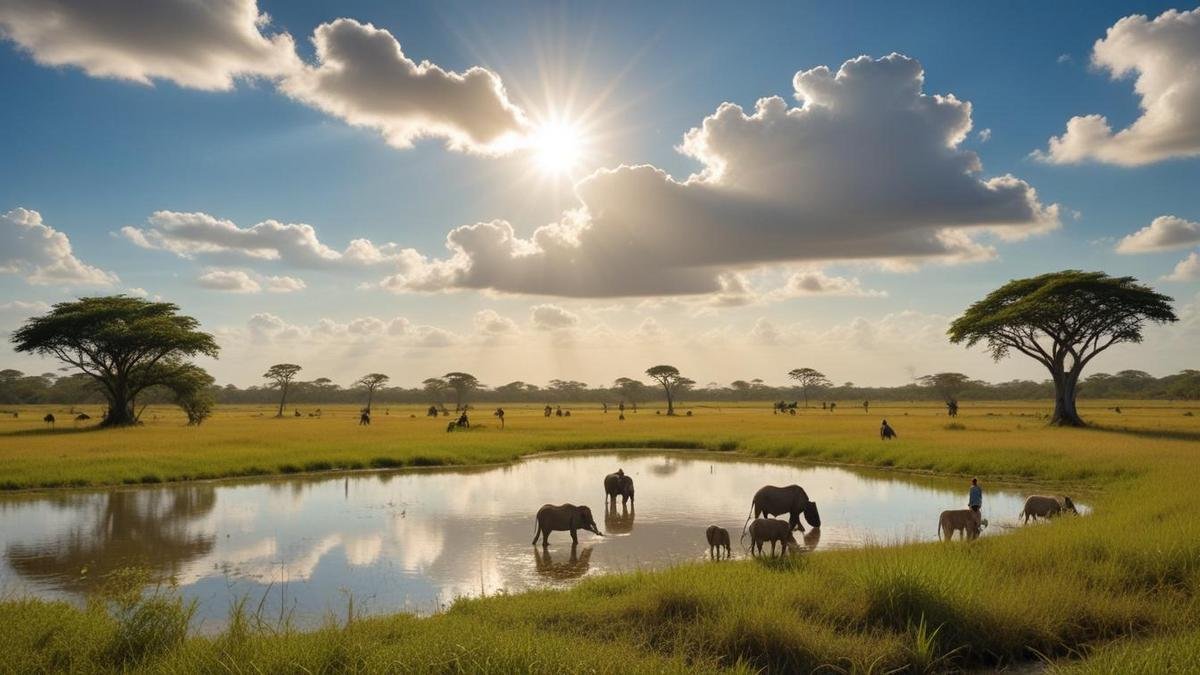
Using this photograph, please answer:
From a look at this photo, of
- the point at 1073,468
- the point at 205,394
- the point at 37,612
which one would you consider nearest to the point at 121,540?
the point at 37,612

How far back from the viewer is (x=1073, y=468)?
26.1 m

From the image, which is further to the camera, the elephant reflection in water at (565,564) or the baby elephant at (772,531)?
the baby elephant at (772,531)

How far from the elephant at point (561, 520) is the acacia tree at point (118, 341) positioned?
168 ft

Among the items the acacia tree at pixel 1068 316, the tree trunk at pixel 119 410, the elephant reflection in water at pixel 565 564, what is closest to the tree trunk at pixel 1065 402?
the acacia tree at pixel 1068 316

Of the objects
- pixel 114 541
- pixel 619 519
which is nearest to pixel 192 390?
pixel 114 541

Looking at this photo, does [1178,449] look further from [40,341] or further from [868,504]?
[40,341]

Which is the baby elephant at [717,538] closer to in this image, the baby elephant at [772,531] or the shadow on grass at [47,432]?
the baby elephant at [772,531]

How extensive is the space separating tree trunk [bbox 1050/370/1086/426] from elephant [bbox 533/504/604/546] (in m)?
44.9

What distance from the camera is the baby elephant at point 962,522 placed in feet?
50.3

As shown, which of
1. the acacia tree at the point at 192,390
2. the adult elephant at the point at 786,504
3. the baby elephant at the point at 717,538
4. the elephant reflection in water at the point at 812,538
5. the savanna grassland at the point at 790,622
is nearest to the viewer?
the savanna grassland at the point at 790,622

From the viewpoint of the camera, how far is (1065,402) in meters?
49.8

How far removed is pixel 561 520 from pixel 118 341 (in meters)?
52.6

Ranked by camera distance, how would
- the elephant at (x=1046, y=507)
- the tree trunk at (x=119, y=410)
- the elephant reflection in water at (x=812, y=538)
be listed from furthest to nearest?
the tree trunk at (x=119, y=410) → the elephant at (x=1046, y=507) → the elephant reflection in water at (x=812, y=538)

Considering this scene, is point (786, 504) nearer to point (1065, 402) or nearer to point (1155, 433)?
point (1155, 433)
